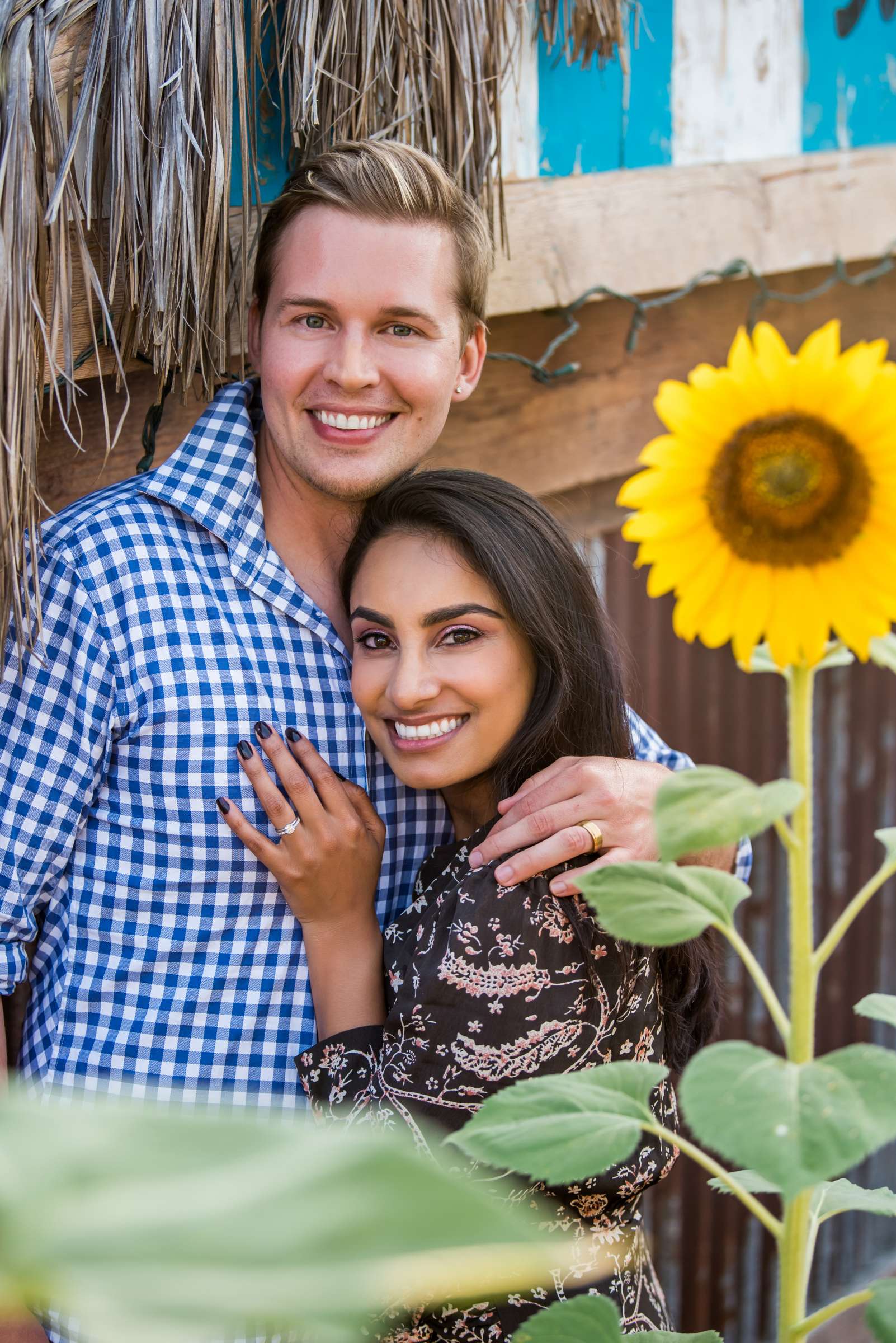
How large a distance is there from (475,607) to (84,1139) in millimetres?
1405

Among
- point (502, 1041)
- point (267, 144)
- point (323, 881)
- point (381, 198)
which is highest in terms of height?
point (267, 144)

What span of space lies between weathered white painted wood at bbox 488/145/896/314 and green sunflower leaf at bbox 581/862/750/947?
6.24 feet

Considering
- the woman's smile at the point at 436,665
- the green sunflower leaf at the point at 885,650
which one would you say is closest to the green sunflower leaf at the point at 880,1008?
the green sunflower leaf at the point at 885,650

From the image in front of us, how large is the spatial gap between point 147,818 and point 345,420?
2.01 ft

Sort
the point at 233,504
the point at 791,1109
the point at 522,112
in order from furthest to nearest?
the point at 522,112, the point at 233,504, the point at 791,1109

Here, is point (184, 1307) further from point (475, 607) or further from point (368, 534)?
point (368, 534)

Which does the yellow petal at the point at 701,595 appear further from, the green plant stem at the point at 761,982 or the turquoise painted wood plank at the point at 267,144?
the turquoise painted wood plank at the point at 267,144

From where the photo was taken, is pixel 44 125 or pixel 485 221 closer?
pixel 44 125

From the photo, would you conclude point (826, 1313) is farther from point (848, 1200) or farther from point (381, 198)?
point (381, 198)

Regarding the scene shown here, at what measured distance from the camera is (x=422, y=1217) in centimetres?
31

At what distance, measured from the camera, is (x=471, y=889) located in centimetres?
157

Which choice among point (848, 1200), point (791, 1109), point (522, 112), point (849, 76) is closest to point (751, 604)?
point (791, 1109)

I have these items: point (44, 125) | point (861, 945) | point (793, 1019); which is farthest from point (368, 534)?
point (861, 945)

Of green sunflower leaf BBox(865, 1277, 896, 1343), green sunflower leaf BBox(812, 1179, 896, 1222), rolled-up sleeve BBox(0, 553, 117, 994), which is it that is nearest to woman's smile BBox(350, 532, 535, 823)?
rolled-up sleeve BBox(0, 553, 117, 994)
